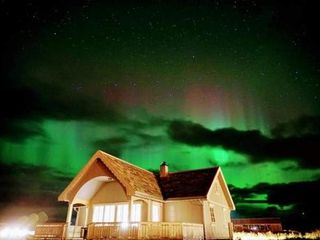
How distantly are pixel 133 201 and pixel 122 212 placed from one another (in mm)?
1808

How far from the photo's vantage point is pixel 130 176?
24031 millimetres

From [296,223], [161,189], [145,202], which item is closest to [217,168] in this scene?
[161,189]

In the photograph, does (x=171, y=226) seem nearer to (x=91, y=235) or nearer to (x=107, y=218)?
(x=91, y=235)

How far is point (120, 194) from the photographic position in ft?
82.0

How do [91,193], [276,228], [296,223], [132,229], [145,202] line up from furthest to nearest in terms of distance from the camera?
1. [296,223]
2. [276,228]
3. [91,193]
4. [145,202]
5. [132,229]

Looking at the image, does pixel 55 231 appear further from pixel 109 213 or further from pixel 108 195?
pixel 108 195

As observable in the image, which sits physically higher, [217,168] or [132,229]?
[217,168]

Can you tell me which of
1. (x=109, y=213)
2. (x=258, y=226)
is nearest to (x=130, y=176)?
(x=109, y=213)

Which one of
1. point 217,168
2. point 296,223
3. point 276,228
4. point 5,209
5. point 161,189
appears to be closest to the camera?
point 161,189

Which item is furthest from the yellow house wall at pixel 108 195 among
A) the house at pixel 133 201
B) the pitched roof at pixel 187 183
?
the pitched roof at pixel 187 183

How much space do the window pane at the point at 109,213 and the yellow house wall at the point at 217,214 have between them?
7.77 metres

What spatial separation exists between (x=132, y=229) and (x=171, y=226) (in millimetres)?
2685

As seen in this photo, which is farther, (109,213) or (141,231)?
(109,213)

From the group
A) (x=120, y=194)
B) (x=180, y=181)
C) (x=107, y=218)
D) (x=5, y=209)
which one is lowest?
(x=107, y=218)
